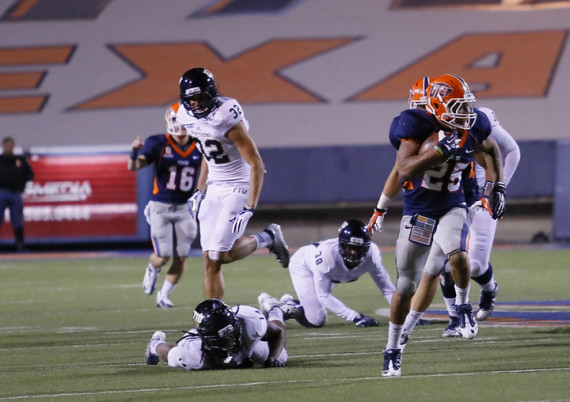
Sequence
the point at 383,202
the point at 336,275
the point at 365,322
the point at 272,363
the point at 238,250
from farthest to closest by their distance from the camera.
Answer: the point at 336,275, the point at 365,322, the point at 238,250, the point at 383,202, the point at 272,363

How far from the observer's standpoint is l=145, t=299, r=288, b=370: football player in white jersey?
19.7 ft

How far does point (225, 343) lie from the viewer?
20.0 feet

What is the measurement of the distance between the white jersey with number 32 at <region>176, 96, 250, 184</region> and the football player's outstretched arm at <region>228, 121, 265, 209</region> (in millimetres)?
49

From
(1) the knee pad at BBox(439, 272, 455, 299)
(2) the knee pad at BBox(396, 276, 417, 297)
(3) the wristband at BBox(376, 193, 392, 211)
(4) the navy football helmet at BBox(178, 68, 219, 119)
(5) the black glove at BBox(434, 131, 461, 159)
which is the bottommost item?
(1) the knee pad at BBox(439, 272, 455, 299)

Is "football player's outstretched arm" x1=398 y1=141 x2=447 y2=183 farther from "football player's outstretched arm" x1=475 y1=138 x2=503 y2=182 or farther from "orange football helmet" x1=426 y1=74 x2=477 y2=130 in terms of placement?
"football player's outstretched arm" x1=475 y1=138 x2=503 y2=182

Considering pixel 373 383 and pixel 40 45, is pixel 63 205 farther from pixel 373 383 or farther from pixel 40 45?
pixel 373 383

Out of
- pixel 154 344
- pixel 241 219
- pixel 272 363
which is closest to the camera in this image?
pixel 272 363

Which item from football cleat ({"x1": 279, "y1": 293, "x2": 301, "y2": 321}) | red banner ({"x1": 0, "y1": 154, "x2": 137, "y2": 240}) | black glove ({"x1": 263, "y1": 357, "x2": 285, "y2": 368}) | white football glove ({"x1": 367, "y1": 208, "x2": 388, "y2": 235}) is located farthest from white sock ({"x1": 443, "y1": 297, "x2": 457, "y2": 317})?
red banner ({"x1": 0, "y1": 154, "x2": 137, "y2": 240})

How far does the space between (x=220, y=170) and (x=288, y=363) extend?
195 centimetres

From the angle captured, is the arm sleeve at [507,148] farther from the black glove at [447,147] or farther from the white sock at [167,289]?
the white sock at [167,289]

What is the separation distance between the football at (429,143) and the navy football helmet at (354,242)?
2334mm

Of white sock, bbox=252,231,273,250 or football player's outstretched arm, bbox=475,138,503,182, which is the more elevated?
football player's outstretched arm, bbox=475,138,503,182

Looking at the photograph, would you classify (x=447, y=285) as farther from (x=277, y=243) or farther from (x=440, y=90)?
(x=440, y=90)

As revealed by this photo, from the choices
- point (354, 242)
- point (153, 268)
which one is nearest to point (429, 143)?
point (354, 242)
